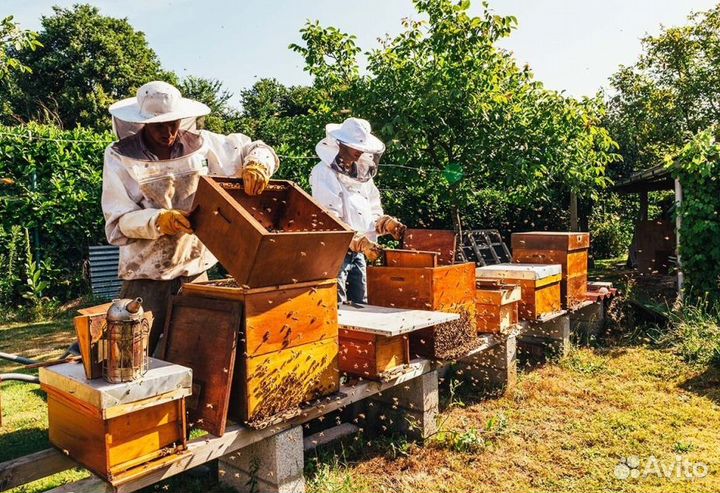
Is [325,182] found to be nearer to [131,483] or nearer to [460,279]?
[460,279]

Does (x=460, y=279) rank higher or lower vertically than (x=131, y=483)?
higher

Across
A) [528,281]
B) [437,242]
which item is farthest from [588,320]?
[437,242]

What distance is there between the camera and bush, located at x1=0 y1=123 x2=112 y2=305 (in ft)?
26.0

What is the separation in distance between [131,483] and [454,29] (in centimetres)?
573

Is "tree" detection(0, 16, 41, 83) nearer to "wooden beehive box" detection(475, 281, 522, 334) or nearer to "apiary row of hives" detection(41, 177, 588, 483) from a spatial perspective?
"apiary row of hives" detection(41, 177, 588, 483)

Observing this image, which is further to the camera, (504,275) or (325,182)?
(504,275)

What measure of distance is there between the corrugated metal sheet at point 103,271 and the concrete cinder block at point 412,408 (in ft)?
20.5

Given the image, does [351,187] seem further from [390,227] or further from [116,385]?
[116,385]

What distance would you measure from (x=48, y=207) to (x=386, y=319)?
692 centimetres

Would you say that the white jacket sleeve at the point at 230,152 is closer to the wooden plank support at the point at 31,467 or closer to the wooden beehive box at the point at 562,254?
the wooden plank support at the point at 31,467

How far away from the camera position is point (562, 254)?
210 inches

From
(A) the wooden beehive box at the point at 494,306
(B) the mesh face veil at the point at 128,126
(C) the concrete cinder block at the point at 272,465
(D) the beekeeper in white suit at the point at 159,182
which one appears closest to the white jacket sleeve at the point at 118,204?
(D) the beekeeper in white suit at the point at 159,182

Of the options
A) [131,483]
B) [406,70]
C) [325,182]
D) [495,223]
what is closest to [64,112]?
[495,223]

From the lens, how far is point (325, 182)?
394cm
